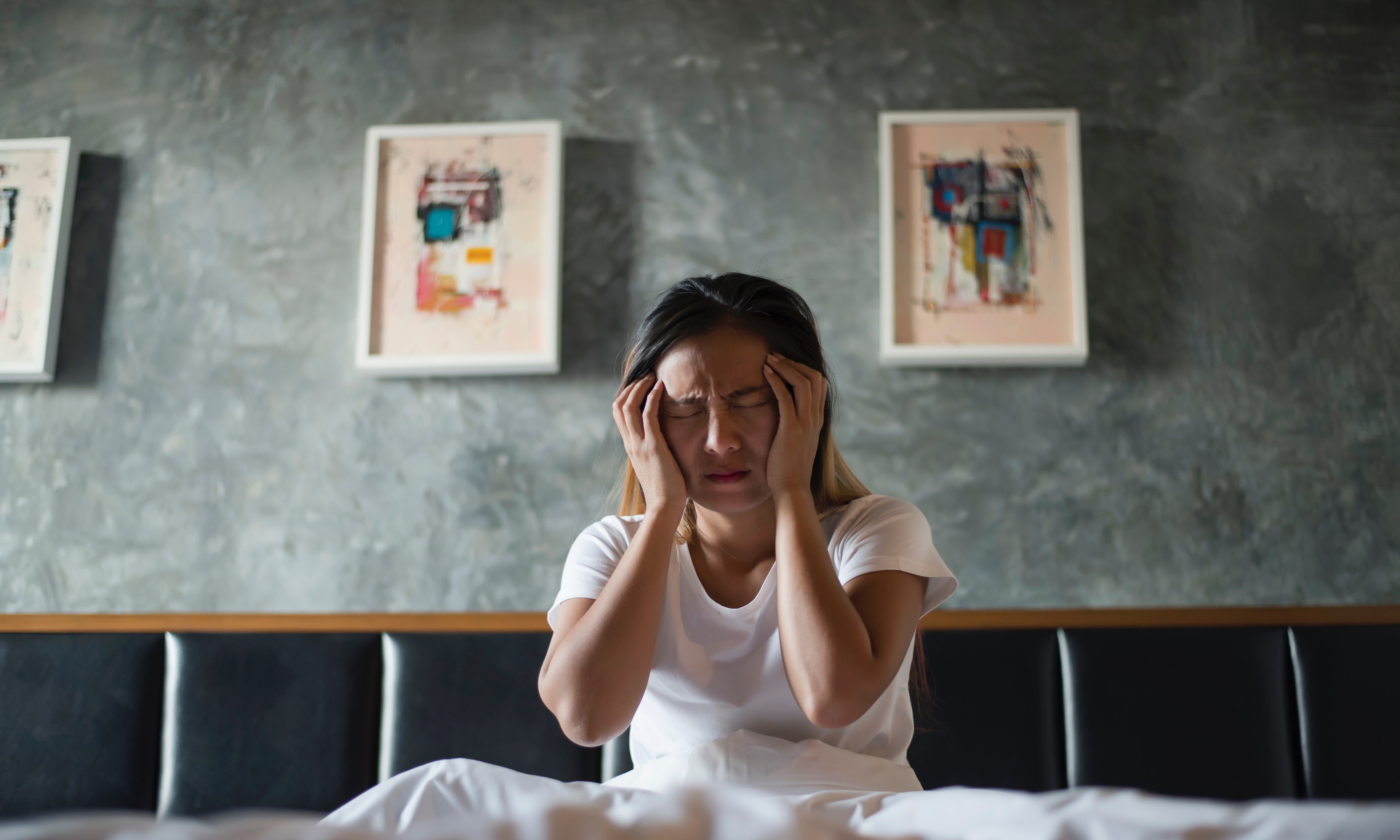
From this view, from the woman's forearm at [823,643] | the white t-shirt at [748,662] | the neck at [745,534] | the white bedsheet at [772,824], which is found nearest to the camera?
the white bedsheet at [772,824]

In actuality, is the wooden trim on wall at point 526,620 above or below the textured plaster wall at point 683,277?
below

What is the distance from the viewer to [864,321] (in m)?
1.78

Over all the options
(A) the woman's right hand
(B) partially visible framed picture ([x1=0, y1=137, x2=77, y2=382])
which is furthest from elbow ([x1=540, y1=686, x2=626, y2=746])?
(B) partially visible framed picture ([x1=0, y1=137, x2=77, y2=382])

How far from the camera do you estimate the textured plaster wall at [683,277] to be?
1710mm

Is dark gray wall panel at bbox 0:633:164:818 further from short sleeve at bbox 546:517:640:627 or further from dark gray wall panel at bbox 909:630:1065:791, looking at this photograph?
dark gray wall panel at bbox 909:630:1065:791

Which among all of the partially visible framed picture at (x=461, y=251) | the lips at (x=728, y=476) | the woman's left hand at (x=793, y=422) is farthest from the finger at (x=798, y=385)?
the partially visible framed picture at (x=461, y=251)

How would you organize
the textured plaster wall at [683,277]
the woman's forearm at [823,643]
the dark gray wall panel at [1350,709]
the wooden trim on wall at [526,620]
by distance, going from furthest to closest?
the textured plaster wall at [683,277] → the wooden trim on wall at [526,620] → the dark gray wall panel at [1350,709] → the woman's forearm at [823,643]

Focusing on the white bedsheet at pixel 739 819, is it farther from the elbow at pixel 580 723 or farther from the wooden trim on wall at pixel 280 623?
the wooden trim on wall at pixel 280 623

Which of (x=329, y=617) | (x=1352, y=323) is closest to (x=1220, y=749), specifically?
(x=1352, y=323)

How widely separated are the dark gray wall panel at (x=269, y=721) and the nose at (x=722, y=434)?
2.47 ft

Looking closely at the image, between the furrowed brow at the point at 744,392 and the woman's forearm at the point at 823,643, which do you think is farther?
the furrowed brow at the point at 744,392

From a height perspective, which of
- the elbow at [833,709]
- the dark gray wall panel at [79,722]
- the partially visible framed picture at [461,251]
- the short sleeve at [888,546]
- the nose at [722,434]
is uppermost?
the partially visible framed picture at [461,251]

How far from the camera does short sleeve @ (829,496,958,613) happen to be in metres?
1.16

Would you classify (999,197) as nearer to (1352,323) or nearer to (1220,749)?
(1352,323)
